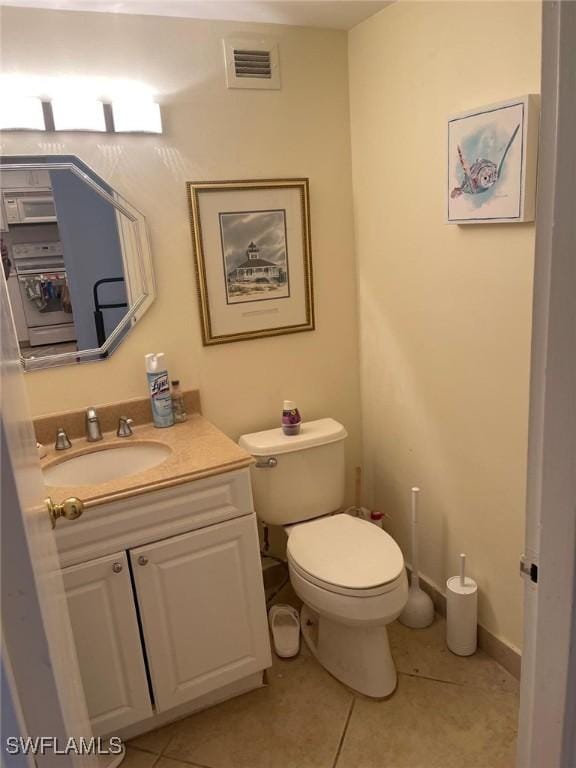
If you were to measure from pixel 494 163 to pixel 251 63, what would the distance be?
96 cm

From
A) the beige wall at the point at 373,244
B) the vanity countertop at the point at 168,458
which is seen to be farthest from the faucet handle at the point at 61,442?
the beige wall at the point at 373,244

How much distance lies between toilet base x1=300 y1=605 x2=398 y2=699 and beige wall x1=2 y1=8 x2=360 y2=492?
84 cm

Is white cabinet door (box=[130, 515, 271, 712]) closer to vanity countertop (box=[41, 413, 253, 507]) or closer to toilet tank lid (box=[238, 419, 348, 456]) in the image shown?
vanity countertop (box=[41, 413, 253, 507])

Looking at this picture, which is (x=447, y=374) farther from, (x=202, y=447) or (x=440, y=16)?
(x=440, y=16)

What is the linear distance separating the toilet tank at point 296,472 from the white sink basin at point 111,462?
36 centimetres

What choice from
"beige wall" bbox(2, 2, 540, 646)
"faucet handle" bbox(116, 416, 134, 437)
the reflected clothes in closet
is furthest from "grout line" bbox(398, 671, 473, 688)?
the reflected clothes in closet

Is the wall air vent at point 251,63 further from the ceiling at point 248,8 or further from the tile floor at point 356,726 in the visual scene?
the tile floor at point 356,726

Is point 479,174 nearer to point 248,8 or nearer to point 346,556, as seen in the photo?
point 248,8

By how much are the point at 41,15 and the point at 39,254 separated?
695 mm

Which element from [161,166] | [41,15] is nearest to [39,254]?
[161,166]

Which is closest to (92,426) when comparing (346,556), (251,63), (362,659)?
(346,556)

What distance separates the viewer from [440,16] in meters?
1.67

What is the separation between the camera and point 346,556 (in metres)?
1.84

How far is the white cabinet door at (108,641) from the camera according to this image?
5.06 feet
